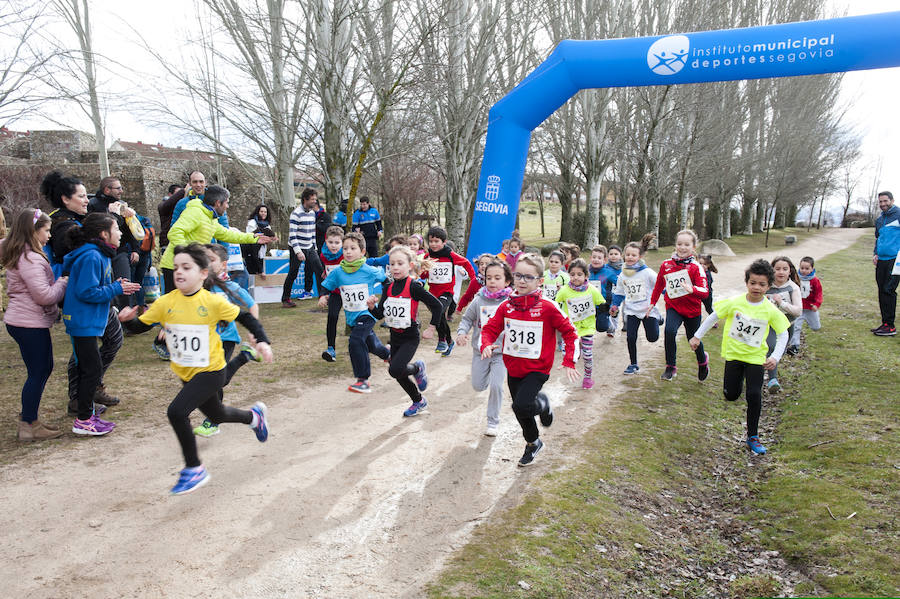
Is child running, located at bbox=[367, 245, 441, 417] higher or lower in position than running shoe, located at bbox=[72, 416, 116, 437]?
higher

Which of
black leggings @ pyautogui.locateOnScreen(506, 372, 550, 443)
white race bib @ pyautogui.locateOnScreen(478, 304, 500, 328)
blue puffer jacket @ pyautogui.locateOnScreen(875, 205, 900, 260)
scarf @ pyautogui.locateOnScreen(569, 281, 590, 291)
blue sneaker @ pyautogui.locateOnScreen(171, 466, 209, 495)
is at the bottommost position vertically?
blue sneaker @ pyautogui.locateOnScreen(171, 466, 209, 495)

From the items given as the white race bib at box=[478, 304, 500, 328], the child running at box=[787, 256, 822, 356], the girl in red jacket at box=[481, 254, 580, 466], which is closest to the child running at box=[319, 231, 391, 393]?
the white race bib at box=[478, 304, 500, 328]

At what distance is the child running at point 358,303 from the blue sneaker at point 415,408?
2.29 ft

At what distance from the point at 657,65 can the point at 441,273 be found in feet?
15.8

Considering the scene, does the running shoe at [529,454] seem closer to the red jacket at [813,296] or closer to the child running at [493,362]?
the child running at [493,362]

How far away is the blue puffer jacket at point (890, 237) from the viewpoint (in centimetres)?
970

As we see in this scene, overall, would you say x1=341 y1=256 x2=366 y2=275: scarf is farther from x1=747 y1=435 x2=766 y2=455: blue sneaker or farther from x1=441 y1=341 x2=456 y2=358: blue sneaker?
x1=747 y1=435 x2=766 y2=455: blue sneaker

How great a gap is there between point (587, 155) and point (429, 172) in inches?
294

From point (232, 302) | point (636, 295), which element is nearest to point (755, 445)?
point (636, 295)

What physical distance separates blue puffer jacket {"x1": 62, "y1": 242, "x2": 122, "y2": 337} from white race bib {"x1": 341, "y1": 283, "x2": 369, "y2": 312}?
2347 millimetres

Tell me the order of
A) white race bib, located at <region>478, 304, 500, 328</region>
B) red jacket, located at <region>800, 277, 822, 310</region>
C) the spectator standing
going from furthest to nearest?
the spectator standing < red jacket, located at <region>800, 277, 822, 310</region> < white race bib, located at <region>478, 304, 500, 328</region>

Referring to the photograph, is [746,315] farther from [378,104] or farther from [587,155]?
[587,155]

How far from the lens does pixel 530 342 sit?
5.00m

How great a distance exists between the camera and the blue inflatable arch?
27.2 feet
